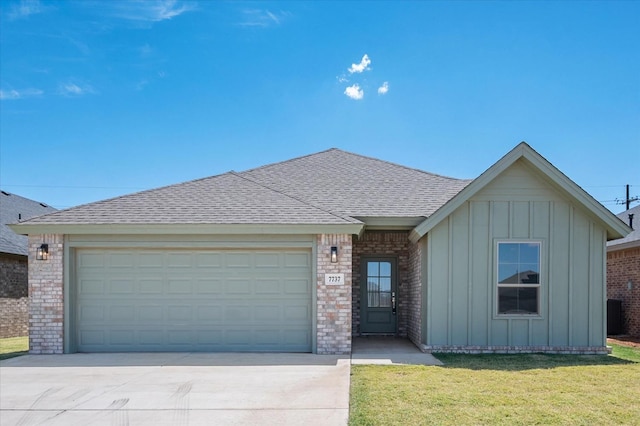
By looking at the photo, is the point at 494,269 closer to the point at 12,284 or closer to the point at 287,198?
the point at 287,198

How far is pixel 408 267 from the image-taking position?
37.1 feet

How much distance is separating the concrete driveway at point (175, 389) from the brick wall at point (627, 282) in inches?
384

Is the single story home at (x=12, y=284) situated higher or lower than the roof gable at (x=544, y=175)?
lower

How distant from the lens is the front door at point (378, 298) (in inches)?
458

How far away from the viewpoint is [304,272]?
9.02 metres

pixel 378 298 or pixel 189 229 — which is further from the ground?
pixel 189 229

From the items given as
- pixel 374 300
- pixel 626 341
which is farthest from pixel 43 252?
pixel 626 341

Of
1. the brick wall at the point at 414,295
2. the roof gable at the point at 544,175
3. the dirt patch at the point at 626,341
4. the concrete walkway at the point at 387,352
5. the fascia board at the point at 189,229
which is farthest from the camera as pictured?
the dirt patch at the point at 626,341

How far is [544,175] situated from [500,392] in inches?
182

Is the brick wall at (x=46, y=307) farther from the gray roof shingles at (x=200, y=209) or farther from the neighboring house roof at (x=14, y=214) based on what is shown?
the neighboring house roof at (x=14, y=214)

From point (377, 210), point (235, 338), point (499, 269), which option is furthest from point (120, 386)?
point (499, 269)

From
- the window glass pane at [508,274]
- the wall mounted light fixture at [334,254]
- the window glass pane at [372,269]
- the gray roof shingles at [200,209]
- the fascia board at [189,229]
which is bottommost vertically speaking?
the window glass pane at [372,269]

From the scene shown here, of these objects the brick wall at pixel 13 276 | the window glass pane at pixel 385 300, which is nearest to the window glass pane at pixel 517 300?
the window glass pane at pixel 385 300

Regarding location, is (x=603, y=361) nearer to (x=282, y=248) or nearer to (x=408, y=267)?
(x=408, y=267)
